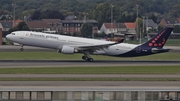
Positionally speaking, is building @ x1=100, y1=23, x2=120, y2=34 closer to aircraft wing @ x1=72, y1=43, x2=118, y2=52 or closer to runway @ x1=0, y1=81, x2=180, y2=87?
aircraft wing @ x1=72, y1=43, x2=118, y2=52

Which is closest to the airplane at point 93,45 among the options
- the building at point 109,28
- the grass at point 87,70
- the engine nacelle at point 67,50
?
the engine nacelle at point 67,50

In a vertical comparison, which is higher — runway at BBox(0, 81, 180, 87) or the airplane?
the airplane

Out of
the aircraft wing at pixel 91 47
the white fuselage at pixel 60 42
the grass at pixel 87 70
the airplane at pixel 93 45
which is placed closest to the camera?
the grass at pixel 87 70

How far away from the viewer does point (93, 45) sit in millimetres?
70562

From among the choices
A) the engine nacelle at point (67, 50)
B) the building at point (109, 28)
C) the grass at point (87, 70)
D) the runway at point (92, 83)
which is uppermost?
the engine nacelle at point (67, 50)

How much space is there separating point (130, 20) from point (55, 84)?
521ft

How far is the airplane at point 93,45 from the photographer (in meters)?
70.3

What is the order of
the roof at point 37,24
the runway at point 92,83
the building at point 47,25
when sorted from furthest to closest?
the building at point 47,25 → the roof at point 37,24 → the runway at point 92,83

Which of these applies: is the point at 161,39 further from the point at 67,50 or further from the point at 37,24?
the point at 37,24

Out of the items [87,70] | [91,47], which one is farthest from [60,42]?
[87,70]

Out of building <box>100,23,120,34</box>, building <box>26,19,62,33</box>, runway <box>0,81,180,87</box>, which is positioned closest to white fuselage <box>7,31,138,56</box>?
runway <box>0,81,180,87</box>

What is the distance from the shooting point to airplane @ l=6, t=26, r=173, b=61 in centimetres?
7031

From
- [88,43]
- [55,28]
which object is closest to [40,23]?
[55,28]

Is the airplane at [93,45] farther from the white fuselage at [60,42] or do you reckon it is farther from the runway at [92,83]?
the runway at [92,83]
